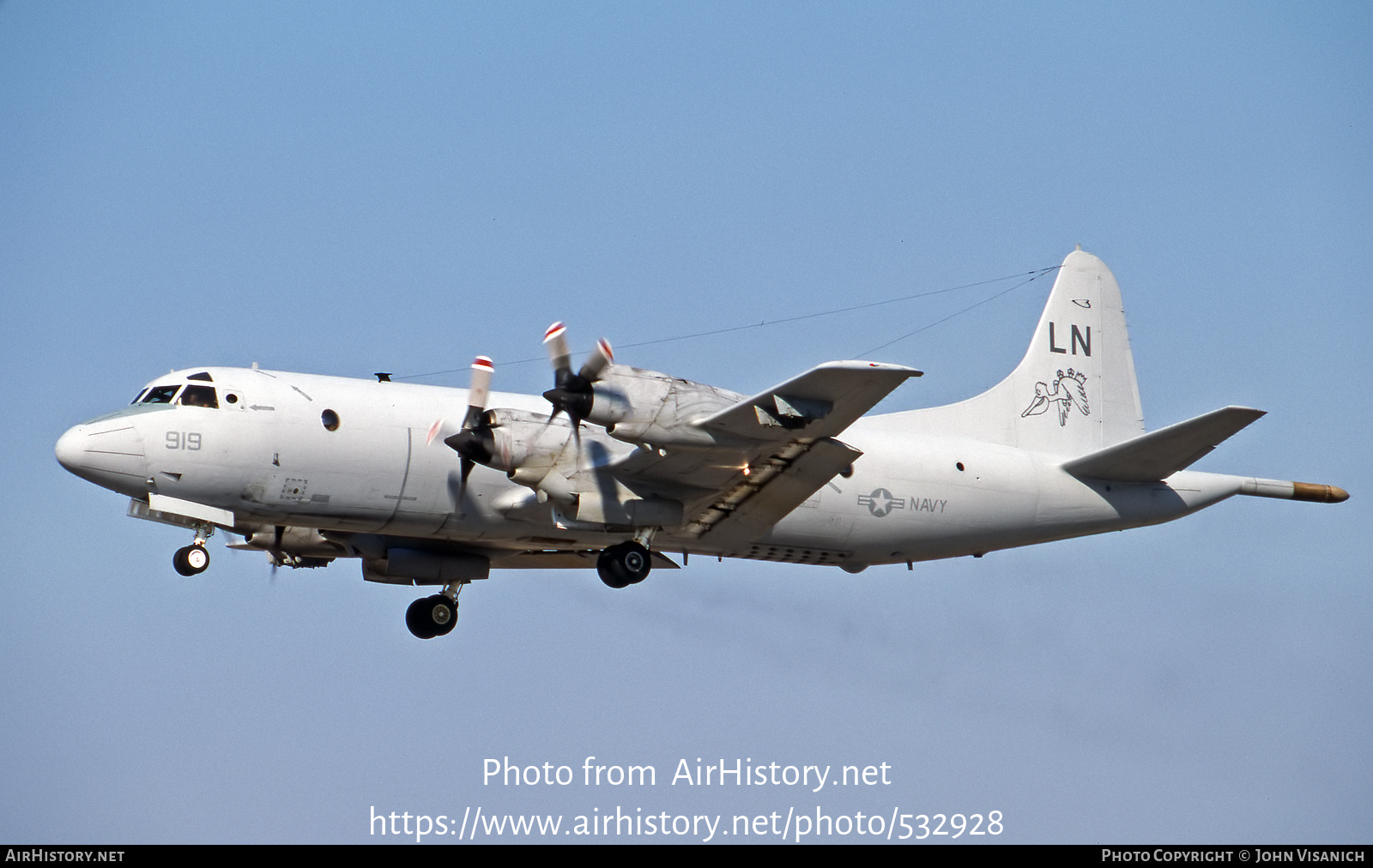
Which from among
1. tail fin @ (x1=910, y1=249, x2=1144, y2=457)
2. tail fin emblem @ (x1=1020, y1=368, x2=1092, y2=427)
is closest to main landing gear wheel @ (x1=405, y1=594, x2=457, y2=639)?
tail fin @ (x1=910, y1=249, x2=1144, y2=457)

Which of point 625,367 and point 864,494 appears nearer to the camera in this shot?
point 625,367

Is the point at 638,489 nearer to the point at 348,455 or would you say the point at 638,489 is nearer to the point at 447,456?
the point at 447,456

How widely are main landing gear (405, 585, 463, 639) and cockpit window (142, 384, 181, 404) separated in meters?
5.18

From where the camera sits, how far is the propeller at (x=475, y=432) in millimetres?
19359

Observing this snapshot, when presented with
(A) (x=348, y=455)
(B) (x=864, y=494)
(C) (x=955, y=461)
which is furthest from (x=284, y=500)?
(C) (x=955, y=461)

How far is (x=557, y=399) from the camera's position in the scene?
18781mm

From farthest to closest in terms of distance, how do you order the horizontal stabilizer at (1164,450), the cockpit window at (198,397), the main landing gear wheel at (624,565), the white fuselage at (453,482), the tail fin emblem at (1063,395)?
the tail fin emblem at (1063,395) < the horizontal stabilizer at (1164,450) < the main landing gear wheel at (624,565) < the cockpit window at (198,397) < the white fuselage at (453,482)

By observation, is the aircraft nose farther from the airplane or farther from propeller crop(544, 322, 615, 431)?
propeller crop(544, 322, 615, 431)

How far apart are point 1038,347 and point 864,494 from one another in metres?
5.14

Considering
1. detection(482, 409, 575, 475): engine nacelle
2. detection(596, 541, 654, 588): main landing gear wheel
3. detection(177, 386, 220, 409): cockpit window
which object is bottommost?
detection(596, 541, 654, 588): main landing gear wheel

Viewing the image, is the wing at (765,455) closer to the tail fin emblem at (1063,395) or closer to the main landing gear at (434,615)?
the main landing gear at (434,615)

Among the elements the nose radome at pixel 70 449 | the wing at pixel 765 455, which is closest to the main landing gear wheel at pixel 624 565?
the wing at pixel 765 455

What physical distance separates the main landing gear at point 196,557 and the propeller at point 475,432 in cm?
315

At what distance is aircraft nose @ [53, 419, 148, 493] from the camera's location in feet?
61.7
